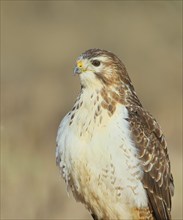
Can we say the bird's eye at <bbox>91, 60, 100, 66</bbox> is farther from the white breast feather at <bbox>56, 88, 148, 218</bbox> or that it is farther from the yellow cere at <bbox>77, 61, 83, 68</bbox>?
the white breast feather at <bbox>56, 88, 148, 218</bbox>

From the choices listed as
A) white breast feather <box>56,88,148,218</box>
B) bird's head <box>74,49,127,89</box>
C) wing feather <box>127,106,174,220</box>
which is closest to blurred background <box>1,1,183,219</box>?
white breast feather <box>56,88,148,218</box>

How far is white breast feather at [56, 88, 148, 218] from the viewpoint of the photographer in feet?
30.1

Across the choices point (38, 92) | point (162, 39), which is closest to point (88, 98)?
point (38, 92)

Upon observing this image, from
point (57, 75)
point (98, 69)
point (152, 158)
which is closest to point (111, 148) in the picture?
point (152, 158)

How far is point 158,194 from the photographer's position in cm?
956

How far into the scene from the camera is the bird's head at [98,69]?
9320 mm

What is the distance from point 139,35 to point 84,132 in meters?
9.87

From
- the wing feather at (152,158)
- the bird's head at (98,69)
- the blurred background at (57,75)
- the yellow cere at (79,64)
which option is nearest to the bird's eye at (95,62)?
the bird's head at (98,69)

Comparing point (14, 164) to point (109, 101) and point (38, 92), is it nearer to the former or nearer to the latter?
point (109, 101)

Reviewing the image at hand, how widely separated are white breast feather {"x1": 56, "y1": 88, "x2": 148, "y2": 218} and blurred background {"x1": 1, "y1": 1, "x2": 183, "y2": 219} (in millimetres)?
602

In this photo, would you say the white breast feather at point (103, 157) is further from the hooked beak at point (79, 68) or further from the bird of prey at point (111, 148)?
the hooked beak at point (79, 68)

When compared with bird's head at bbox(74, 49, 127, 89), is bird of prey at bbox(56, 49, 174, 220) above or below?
below

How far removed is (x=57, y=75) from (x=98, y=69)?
303 inches

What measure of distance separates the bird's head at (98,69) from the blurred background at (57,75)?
1.02 meters
